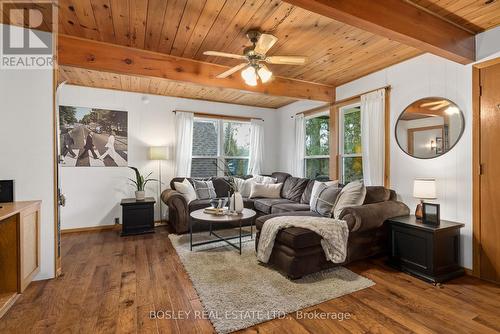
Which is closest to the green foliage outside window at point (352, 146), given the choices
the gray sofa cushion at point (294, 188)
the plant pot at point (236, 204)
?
the gray sofa cushion at point (294, 188)

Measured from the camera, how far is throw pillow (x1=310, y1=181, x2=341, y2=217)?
3.37 metres

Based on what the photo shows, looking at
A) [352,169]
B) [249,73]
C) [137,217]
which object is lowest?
[137,217]

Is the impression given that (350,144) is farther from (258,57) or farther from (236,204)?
(258,57)

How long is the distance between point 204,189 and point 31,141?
2589 millimetres

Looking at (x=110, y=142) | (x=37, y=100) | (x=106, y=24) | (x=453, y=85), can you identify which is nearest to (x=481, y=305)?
(x=453, y=85)

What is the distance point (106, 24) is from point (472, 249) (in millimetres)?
4343

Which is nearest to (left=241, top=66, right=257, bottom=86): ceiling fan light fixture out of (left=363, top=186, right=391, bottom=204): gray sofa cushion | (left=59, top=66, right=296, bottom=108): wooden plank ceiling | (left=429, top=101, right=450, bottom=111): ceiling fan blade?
(left=59, top=66, right=296, bottom=108): wooden plank ceiling

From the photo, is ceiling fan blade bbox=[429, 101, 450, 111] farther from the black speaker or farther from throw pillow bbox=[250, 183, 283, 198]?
the black speaker

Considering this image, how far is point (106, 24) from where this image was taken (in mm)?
2416

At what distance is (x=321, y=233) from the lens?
2490mm

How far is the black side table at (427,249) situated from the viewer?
2451mm

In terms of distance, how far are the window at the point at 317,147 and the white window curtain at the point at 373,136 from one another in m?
0.98

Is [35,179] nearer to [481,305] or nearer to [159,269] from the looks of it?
[159,269]

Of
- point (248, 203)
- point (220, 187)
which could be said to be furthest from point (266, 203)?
point (220, 187)
